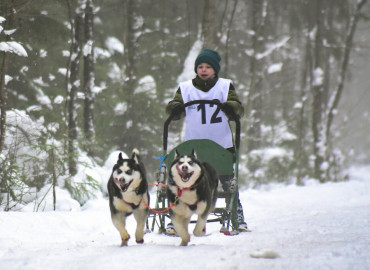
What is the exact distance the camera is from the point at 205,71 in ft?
16.5


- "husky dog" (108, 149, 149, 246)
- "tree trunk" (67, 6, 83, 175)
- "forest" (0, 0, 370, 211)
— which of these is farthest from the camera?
"tree trunk" (67, 6, 83, 175)

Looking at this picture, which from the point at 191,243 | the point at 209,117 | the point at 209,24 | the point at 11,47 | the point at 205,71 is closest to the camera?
the point at 191,243

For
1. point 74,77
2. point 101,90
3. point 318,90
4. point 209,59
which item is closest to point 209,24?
point 101,90

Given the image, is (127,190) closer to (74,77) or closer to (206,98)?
(206,98)

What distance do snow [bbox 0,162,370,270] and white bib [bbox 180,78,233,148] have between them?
47.7 inches

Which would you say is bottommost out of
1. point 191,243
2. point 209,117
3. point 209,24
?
point 191,243

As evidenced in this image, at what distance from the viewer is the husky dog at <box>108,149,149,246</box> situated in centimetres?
384

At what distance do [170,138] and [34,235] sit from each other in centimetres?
816

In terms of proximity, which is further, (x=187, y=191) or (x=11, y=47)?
(x=11, y=47)

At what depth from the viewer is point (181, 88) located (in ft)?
16.7

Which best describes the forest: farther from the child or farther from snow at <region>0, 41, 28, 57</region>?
the child

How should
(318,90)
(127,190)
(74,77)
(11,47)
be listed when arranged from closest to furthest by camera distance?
(127,190) < (11,47) < (74,77) < (318,90)

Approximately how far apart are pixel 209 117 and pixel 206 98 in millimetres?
234

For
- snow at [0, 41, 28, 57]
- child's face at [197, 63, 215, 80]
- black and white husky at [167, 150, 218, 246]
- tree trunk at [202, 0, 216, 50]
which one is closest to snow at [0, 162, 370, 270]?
black and white husky at [167, 150, 218, 246]
